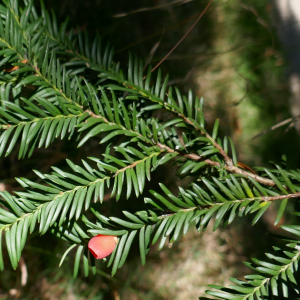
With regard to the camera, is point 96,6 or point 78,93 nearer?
point 78,93

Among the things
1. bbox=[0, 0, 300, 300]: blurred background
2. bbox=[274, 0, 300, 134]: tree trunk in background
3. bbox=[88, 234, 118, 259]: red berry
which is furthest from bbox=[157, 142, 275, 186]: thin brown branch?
bbox=[274, 0, 300, 134]: tree trunk in background

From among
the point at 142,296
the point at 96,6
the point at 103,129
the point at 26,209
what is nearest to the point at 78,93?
the point at 103,129

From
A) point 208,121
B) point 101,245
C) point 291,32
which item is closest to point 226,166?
point 101,245

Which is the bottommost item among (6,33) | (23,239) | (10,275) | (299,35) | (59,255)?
(10,275)

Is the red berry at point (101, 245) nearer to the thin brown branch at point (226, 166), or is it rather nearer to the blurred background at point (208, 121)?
the thin brown branch at point (226, 166)

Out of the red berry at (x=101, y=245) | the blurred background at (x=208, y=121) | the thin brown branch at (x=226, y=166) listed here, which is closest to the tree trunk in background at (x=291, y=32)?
the blurred background at (x=208, y=121)

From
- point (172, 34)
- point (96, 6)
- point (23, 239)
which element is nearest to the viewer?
point (23, 239)

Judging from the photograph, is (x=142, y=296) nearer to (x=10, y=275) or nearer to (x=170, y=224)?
(x=10, y=275)

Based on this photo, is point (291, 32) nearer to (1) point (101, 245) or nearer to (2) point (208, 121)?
(2) point (208, 121)

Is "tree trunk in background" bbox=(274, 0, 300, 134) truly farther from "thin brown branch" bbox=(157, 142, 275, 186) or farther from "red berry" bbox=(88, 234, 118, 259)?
"red berry" bbox=(88, 234, 118, 259)
